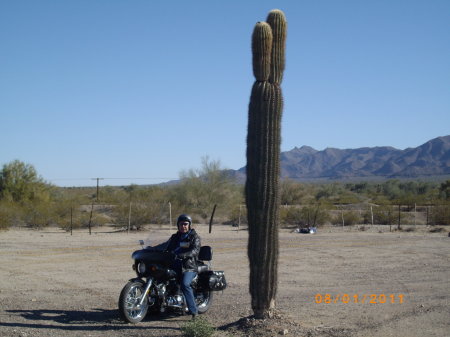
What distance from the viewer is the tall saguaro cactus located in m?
8.34

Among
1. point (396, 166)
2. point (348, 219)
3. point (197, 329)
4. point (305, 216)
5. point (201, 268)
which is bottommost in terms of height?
point (197, 329)

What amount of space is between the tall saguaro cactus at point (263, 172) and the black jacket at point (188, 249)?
1.01 meters

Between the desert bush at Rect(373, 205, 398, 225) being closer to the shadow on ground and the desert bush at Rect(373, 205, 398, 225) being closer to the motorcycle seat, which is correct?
the motorcycle seat

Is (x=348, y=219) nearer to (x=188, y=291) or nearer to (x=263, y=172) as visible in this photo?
(x=188, y=291)

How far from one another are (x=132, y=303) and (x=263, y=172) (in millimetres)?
2928

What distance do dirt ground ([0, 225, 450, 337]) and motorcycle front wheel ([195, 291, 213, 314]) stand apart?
0.57 ft

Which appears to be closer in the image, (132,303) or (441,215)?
(132,303)

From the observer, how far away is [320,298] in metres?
11.2

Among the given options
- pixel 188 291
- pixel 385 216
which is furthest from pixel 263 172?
pixel 385 216

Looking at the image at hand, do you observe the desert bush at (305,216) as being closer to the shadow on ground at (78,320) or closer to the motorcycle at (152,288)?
the shadow on ground at (78,320)

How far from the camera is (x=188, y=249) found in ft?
29.7

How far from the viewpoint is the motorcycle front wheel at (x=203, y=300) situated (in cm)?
963

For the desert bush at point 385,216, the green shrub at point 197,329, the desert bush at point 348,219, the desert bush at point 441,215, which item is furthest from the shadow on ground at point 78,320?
the desert bush at point 441,215

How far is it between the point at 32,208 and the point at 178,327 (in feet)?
83.8
